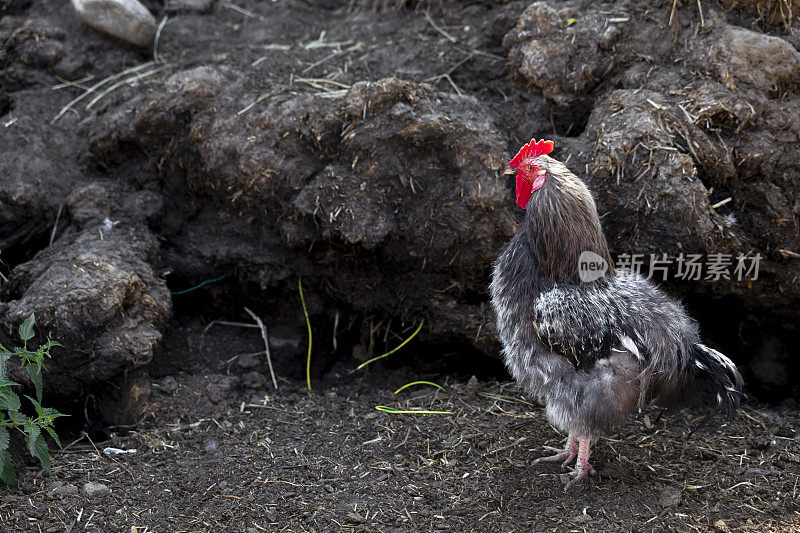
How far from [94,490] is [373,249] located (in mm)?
2382

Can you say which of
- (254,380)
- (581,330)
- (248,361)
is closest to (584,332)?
(581,330)

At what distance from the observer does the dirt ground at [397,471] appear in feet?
11.6

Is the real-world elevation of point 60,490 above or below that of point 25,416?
below

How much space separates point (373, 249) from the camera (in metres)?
4.87

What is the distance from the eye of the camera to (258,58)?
227 inches

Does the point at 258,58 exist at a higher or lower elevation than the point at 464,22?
lower

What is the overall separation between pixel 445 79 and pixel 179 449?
3.50 m

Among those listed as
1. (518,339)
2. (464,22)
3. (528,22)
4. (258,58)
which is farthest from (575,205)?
(258,58)

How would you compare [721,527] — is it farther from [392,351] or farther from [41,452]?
[41,452]

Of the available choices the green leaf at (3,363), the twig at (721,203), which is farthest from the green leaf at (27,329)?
the twig at (721,203)

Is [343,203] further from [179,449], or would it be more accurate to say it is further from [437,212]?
[179,449]

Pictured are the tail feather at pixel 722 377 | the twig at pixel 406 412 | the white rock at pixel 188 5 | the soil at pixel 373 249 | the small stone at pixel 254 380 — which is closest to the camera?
the tail feather at pixel 722 377

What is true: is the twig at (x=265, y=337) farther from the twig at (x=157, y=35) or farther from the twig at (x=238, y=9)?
the twig at (x=238, y=9)

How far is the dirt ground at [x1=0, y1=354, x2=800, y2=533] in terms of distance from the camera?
11.6ft
